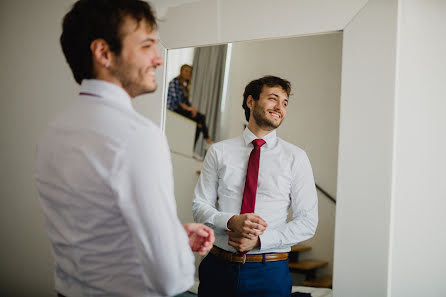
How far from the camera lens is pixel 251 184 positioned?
176 centimetres

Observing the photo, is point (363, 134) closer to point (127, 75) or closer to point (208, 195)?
point (208, 195)

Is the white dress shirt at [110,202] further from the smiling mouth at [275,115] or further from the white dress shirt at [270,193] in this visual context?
the smiling mouth at [275,115]

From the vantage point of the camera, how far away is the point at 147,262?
2.72 ft

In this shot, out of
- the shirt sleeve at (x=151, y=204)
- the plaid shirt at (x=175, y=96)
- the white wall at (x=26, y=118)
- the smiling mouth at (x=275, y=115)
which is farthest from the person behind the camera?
the white wall at (x=26, y=118)

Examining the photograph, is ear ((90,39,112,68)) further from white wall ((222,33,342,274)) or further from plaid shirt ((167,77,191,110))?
plaid shirt ((167,77,191,110))

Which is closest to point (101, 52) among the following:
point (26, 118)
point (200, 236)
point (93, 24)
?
point (93, 24)

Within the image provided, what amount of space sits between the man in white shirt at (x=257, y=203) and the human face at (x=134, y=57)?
783mm

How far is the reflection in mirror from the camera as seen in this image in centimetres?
181

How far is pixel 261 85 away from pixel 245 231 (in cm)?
75

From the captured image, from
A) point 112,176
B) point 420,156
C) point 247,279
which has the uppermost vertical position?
Result: point 420,156

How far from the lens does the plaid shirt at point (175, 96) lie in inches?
88.8

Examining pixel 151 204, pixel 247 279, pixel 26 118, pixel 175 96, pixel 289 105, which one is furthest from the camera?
pixel 26 118

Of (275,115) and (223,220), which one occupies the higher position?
(275,115)

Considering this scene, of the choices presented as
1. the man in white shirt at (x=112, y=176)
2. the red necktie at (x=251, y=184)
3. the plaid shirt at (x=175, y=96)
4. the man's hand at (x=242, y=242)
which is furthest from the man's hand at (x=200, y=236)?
the plaid shirt at (x=175, y=96)
